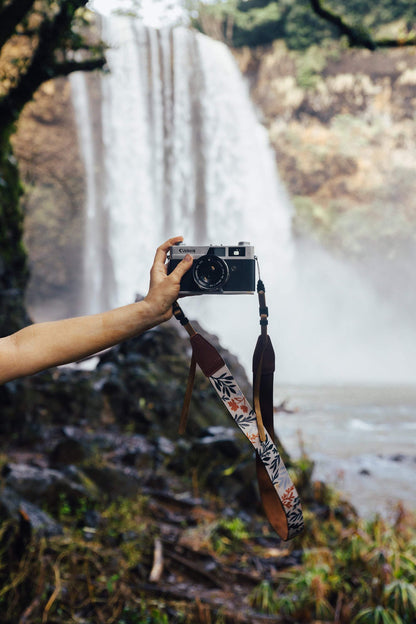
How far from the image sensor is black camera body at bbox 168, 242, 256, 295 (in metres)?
0.91

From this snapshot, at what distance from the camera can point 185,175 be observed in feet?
65.0

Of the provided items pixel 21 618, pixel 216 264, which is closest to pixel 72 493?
pixel 21 618

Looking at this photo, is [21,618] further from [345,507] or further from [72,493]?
[345,507]

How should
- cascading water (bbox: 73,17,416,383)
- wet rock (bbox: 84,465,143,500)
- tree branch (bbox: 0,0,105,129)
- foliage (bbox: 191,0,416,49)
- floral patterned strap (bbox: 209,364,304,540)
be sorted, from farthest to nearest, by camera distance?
1. foliage (bbox: 191,0,416,49)
2. cascading water (bbox: 73,17,416,383)
3. wet rock (bbox: 84,465,143,500)
4. tree branch (bbox: 0,0,105,129)
5. floral patterned strap (bbox: 209,364,304,540)

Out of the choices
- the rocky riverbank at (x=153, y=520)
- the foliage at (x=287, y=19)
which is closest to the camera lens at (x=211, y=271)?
the rocky riverbank at (x=153, y=520)

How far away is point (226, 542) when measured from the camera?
400 centimetres

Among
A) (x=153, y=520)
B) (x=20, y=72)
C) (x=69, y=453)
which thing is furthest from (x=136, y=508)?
(x=20, y=72)

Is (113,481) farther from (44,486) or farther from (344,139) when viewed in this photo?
(344,139)

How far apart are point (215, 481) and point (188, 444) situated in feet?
2.35

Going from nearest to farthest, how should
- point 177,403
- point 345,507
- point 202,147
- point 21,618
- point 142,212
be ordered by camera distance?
point 21,618, point 345,507, point 177,403, point 142,212, point 202,147

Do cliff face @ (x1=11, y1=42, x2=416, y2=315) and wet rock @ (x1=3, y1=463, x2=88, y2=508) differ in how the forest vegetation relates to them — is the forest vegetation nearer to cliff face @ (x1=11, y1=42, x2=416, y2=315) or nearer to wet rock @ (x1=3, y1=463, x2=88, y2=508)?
wet rock @ (x1=3, y1=463, x2=88, y2=508)

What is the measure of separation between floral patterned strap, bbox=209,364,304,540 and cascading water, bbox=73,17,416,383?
1482 centimetres

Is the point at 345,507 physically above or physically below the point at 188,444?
below

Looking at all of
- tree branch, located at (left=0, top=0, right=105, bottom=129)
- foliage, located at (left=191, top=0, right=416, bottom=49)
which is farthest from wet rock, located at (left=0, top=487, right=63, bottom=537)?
foliage, located at (left=191, top=0, right=416, bottom=49)
